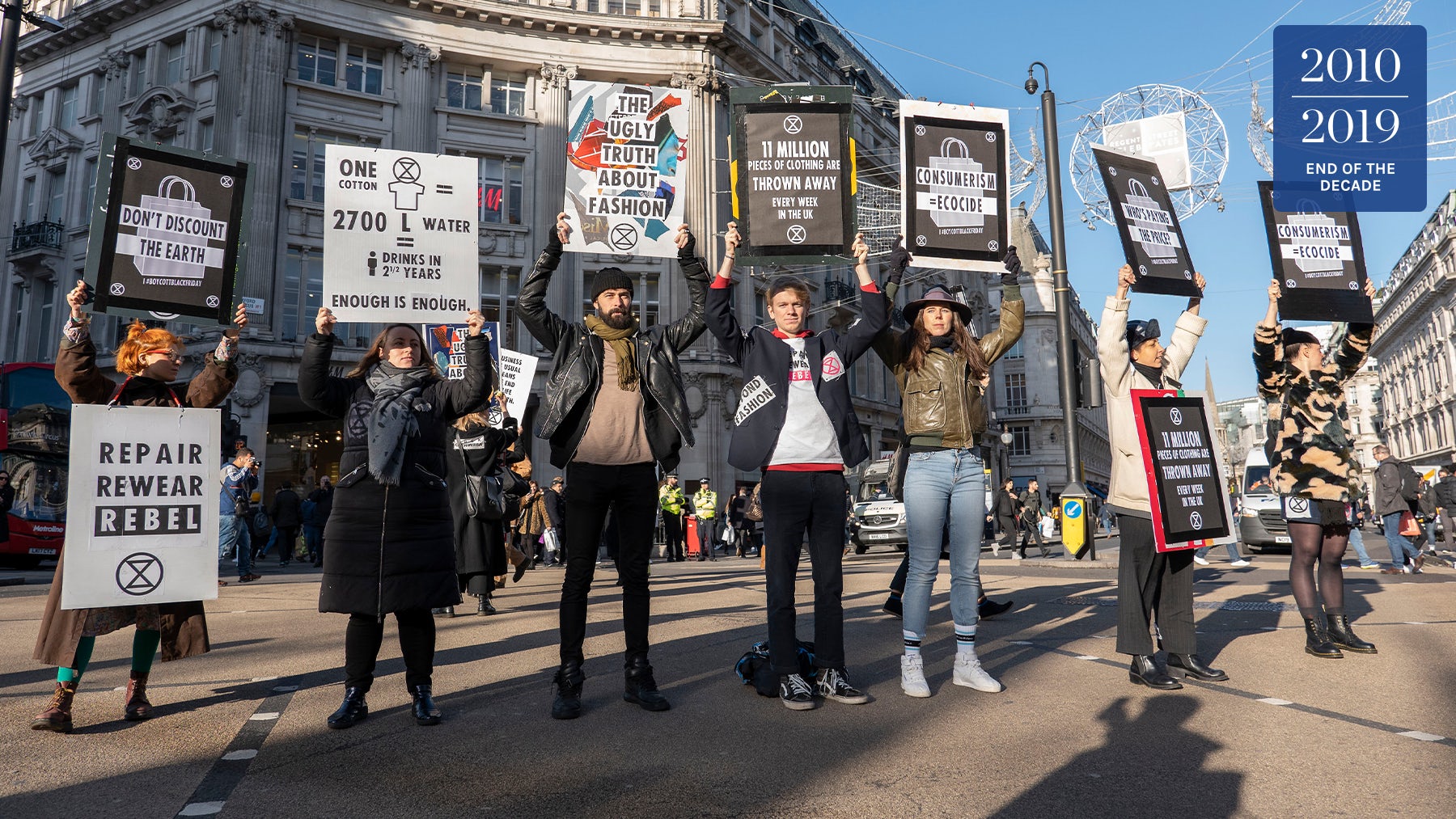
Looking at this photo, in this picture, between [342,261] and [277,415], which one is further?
[277,415]

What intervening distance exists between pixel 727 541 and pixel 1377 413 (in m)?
109

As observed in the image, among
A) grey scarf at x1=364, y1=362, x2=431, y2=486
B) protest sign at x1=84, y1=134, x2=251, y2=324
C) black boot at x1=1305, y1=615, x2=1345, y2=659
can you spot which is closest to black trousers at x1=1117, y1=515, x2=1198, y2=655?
black boot at x1=1305, y1=615, x2=1345, y2=659

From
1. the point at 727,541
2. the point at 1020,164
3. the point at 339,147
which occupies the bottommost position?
the point at 727,541

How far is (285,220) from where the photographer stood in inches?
1138

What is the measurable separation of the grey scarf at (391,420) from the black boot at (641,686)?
1364 millimetres

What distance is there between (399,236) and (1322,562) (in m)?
6.29

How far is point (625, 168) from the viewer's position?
634 cm

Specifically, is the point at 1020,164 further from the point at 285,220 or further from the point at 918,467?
the point at 918,467

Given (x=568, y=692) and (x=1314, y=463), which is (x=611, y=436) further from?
(x=1314, y=463)

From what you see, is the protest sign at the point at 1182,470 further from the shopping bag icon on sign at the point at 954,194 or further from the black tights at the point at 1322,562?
the shopping bag icon on sign at the point at 954,194

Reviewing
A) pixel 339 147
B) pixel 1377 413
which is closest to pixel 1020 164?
pixel 339 147

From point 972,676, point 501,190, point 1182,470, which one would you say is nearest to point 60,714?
point 972,676

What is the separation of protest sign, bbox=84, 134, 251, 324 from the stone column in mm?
26215

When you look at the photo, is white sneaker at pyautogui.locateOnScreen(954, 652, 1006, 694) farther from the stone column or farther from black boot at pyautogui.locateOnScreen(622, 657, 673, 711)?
the stone column
